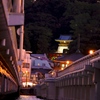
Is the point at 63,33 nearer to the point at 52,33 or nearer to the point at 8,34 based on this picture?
the point at 52,33

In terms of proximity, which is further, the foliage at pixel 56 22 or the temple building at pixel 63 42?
the temple building at pixel 63 42

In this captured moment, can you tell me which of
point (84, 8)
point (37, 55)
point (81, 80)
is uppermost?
point (84, 8)

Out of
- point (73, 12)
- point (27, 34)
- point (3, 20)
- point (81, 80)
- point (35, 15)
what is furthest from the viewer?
point (35, 15)

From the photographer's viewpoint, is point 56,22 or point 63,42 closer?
point 63,42

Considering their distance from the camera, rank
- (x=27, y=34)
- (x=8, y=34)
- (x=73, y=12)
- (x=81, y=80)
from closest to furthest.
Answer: (x=8, y=34) < (x=81, y=80) < (x=27, y=34) < (x=73, y=12)

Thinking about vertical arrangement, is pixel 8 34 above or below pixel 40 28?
below

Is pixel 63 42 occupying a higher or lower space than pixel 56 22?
lower

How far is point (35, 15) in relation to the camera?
170m

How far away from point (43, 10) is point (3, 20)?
159545 mm

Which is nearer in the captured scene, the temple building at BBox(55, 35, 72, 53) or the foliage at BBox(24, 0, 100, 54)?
the foliage at BBox(24, 0, 100, 54)

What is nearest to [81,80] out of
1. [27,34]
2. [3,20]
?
[3,20]

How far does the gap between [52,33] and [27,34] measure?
22.0 metres

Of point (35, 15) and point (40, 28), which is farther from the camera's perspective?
point (35, 15)

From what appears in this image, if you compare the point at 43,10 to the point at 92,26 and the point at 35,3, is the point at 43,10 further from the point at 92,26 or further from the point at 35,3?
the point at 92,26
